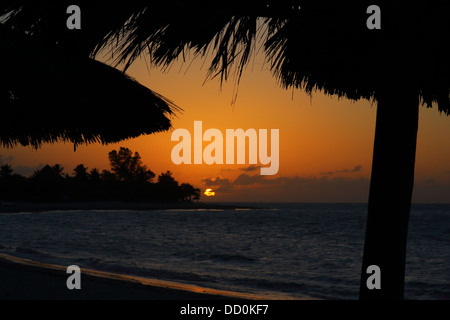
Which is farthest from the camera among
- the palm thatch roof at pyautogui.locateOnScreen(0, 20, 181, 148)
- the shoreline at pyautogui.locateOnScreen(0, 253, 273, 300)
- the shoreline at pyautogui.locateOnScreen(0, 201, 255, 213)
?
the shoreline at pyautogui.locateOnScreen(0, 201, 255, 213)

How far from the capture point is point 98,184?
112 meters

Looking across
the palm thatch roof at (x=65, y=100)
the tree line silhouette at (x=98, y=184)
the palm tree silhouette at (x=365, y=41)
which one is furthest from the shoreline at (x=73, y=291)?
the tree line silhouette at (x=98, y=184)

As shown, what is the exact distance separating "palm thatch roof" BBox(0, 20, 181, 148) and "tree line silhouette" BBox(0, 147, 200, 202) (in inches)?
4031

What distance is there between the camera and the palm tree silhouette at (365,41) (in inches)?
129

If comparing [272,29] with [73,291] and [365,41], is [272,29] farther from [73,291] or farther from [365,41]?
[73,291]

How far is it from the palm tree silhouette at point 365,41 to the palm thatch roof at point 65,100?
269 millimetres

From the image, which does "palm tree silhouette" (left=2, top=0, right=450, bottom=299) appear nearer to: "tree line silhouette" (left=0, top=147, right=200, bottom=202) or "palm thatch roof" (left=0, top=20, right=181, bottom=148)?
"palm thatch roof" (left=0, top=20, right=181, bottom=148)

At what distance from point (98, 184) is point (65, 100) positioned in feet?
370

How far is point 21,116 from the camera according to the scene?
13.5ft

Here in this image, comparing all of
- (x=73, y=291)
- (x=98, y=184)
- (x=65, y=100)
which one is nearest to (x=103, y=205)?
(x=98, y=184)

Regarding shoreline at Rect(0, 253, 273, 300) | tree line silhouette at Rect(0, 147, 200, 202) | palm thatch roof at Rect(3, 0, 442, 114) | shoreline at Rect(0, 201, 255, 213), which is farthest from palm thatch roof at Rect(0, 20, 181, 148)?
tree line silhouette at Rect(0, 147, 200, 202)

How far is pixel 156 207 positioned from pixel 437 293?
4227 inches

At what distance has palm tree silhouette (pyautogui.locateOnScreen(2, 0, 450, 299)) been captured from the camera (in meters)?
3.27
